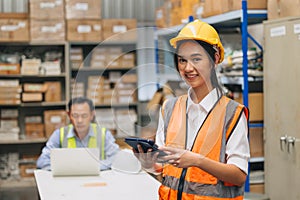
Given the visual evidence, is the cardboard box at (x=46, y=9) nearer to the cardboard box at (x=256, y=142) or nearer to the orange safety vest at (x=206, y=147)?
the cardboard box at (x=256, y=142)

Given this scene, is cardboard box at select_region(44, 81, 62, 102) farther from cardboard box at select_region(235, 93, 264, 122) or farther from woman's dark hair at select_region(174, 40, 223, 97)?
woman's dark hair at select_region(174, 40, 223, 97)

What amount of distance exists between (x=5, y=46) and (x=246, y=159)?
6.23 meters

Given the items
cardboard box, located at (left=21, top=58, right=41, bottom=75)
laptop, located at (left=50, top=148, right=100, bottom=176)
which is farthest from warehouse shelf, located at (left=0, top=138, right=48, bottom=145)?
laptop, located at (left=50, top=148, right=100, bottom=176)

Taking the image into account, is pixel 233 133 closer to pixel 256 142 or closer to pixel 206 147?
pixel 206 147

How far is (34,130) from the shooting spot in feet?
25.4

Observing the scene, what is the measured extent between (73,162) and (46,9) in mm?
3925

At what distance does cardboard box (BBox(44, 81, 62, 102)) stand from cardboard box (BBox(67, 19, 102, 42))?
65cm

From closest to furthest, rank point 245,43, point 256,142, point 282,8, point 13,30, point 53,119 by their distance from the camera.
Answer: point 282,8, point 245,43, point 256,142, point 13,30, point 53,119

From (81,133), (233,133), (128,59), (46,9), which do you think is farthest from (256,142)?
(46,9)

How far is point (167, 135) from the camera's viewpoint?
2.23m

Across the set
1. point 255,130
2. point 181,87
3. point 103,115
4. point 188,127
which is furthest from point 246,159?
point 255,130

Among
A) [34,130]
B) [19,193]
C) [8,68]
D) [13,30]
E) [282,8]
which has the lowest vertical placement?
[19,193]

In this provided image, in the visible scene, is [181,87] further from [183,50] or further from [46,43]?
[46,43]

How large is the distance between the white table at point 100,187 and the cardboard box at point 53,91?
3.28 meters
